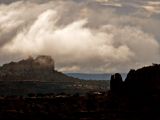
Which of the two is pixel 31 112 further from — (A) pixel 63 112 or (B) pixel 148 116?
(B) pixel 148 116

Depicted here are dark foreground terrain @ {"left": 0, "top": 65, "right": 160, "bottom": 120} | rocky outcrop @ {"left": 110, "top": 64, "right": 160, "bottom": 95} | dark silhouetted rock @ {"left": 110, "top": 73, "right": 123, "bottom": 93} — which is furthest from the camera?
dark silhouetted rock @ {"left": 110, "top": 73, "right": 123, "bottom": 93}

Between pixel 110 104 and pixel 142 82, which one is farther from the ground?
pixel 142 82

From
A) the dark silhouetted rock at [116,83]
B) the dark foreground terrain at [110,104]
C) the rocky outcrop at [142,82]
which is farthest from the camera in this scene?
the dark silhouetted rock at [116,83]

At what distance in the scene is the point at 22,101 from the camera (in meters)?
84.4

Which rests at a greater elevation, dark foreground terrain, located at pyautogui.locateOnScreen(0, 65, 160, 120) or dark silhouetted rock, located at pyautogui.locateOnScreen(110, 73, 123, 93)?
dark silhouetted rock, located at pyautogui.locateOnScreen(110, 73, 123, 93)

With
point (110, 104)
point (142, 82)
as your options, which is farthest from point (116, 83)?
point (142, 82)

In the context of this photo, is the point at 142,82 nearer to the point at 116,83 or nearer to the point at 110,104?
the point at 116,83

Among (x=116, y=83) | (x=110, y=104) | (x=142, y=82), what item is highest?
(x=142, y=82)

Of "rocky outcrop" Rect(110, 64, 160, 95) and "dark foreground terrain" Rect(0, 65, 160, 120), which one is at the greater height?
"rocky outcrop" Rect(110, 64, 160, 95)

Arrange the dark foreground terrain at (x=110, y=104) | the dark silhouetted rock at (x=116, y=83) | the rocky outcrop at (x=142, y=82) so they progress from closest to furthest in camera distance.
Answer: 1. the dark foreground terrain at (x=110, y=104)
2. the rocky outcrop at (x=142, y=82)
3. the dark silhouetted rock at (x=116, y=83)

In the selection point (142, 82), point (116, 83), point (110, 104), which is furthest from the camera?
point (116, 83)

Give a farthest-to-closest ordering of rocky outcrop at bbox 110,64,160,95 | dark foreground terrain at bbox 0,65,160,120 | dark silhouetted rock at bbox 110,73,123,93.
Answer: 1. dark silhouetted rock at bbox 110,73,123,93
2. rocky outcrop at bbox 110,64,160,95
3. dark foreground terrain at bbox 0,65,160,120

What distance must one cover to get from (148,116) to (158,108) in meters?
2.07

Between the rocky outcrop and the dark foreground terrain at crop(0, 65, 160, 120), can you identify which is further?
the rocky outcrop
